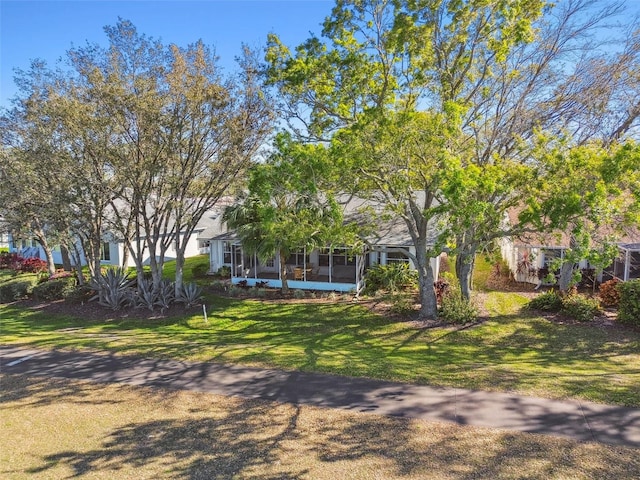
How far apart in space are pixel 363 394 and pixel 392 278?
38.7 feet

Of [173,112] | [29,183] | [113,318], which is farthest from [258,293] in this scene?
[29,183]

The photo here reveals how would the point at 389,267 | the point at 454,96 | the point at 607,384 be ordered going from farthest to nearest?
the point at 389,267, the point at 454,96, the point at 607,384

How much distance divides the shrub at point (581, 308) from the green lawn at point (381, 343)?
0.57 metres

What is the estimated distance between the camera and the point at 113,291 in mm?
18391

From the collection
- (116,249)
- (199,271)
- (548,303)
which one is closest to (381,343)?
(548,303)

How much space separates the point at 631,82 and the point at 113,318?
21.8 metres

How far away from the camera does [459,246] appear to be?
50.5 feet

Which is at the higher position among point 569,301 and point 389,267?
point 389,267

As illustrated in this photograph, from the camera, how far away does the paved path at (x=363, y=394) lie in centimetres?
705

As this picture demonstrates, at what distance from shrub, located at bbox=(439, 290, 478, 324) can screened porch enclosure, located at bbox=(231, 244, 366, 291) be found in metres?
5.01

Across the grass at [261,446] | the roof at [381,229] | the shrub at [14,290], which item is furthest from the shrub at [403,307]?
the shrub at [14,290]

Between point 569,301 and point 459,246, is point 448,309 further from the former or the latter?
point 569,301

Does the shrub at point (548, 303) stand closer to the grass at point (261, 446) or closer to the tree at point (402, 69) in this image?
the tree at point (402, 69)

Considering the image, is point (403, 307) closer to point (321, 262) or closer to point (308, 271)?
point (308, 271)
